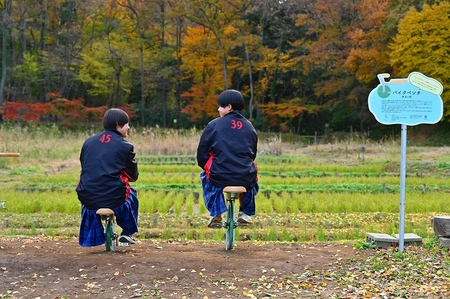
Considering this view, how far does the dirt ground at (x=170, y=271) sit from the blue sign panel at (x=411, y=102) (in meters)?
1.35

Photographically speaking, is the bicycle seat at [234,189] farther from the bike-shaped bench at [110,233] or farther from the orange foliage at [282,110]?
the orange foliage at [282,110]

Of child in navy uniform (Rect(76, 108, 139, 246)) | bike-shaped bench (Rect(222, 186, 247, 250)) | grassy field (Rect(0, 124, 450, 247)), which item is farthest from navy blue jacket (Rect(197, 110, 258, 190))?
grassy field (Rect(0, 124, 450, 247))

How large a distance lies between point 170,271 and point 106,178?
108cm

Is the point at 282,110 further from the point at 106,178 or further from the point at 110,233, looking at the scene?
the point at 106,178

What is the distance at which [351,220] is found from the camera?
8531 millimetres

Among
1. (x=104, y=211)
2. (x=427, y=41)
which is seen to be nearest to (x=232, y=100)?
(x=104, y=211)

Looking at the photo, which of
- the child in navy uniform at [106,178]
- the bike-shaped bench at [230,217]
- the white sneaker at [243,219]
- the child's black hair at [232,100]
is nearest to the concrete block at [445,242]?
the white sneaker at [243,219]

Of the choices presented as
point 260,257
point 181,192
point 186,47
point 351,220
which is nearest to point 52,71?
point 186,47

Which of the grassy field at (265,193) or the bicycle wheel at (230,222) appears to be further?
the grassy field at (265,193)

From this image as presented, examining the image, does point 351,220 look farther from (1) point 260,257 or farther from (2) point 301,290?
(2) point 301,290

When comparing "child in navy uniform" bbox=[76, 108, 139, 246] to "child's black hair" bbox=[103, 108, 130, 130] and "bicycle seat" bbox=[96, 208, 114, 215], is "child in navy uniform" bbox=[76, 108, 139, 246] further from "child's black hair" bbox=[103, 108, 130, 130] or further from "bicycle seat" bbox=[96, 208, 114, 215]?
"bicycle seat" bbox=[96, 208, 114, 215]

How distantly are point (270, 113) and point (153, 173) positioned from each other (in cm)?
1962

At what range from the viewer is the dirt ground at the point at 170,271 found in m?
4.43

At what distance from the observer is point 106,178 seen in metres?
5.32
